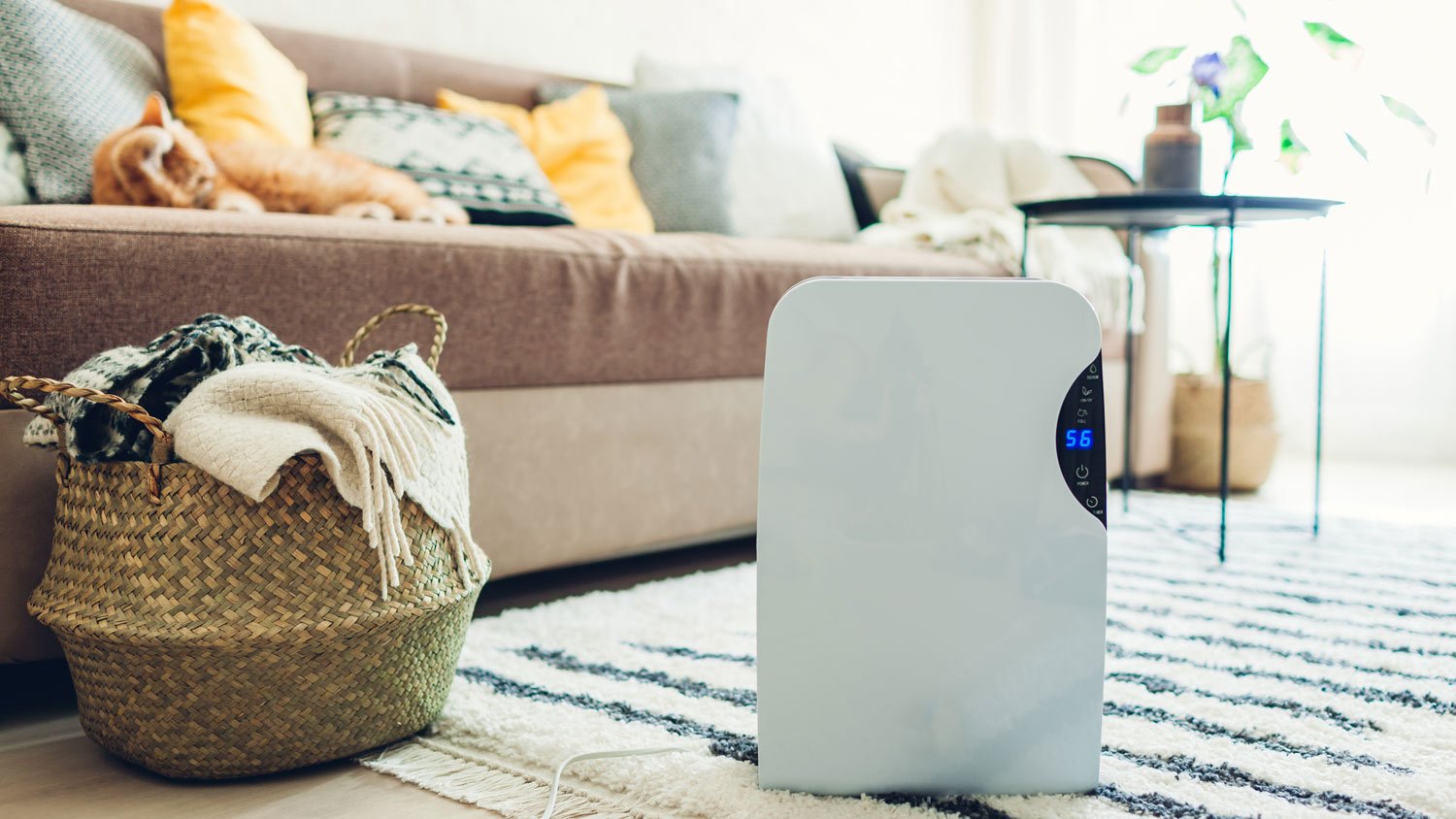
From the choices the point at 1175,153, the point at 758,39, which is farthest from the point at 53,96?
the point at 758,39

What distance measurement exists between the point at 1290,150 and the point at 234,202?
1776 millimetres

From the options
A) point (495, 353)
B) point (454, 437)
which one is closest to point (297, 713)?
point (454, 437)

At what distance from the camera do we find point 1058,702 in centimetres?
84

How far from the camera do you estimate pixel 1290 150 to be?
2.07 meters

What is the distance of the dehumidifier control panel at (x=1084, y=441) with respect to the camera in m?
0.82

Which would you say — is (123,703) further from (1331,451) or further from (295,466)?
(1331,451)

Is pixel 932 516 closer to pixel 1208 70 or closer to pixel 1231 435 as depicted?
pixel 1208 70

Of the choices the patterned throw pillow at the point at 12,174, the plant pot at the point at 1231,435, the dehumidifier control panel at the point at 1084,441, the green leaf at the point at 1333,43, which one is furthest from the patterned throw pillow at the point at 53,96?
the plant pot at the point at 1231,435

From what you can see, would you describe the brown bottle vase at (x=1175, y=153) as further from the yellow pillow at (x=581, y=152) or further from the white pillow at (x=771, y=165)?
the yellow pillow at (x=581, y=152)

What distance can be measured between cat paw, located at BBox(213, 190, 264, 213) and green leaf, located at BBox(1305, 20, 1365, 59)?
5.52 ft

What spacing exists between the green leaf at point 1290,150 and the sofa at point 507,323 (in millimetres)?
662

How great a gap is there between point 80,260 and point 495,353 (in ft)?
1.51

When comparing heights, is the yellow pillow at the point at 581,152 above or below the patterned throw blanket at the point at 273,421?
above

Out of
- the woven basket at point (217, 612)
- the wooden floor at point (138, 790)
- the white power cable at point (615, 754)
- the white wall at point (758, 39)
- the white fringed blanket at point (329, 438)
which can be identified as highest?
the white wall at point (758, 39)
